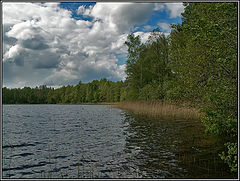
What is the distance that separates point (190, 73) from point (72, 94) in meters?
118

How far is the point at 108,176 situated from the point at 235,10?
267 inches

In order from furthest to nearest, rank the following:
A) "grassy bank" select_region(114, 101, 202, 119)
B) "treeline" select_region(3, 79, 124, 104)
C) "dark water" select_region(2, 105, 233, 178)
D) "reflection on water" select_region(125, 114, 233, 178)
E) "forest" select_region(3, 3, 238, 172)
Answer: "treeline" select_region(3, 79, 124, 104)
"grassy bank" select_region(114, 101, 202, 119)
"dark water" select_region(2, 105, 233, 178)
"reflection on water" select_region(125, 114, 233, 178)
"forest" select_region(3, 3, 238, 172)

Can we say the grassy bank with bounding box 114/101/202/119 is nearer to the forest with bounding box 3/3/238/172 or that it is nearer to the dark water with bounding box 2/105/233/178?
the forest with bounding box 3/3/238/172

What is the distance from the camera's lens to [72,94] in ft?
404

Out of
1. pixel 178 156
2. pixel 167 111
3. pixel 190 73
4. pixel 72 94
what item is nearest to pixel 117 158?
pixel 178 156

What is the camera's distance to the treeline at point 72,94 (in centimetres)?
10491

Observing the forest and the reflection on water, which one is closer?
the forest

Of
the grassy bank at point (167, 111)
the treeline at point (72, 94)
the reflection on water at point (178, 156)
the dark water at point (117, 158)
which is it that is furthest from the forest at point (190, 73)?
the grassy bank at point (167, 111)

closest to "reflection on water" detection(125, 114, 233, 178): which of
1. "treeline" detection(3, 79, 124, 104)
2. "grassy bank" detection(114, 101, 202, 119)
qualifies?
"grassy bank" detection(114, 101, 202, 119)

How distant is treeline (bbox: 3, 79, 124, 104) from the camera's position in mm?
104912

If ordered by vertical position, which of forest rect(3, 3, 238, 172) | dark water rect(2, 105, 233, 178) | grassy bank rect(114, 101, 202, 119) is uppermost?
forest rect(3, 3, 238, 172)

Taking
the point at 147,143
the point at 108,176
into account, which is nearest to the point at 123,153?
the point at 147,143

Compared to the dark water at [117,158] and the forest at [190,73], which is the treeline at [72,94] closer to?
the forest at [190,73]

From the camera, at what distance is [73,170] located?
25.3 ft
